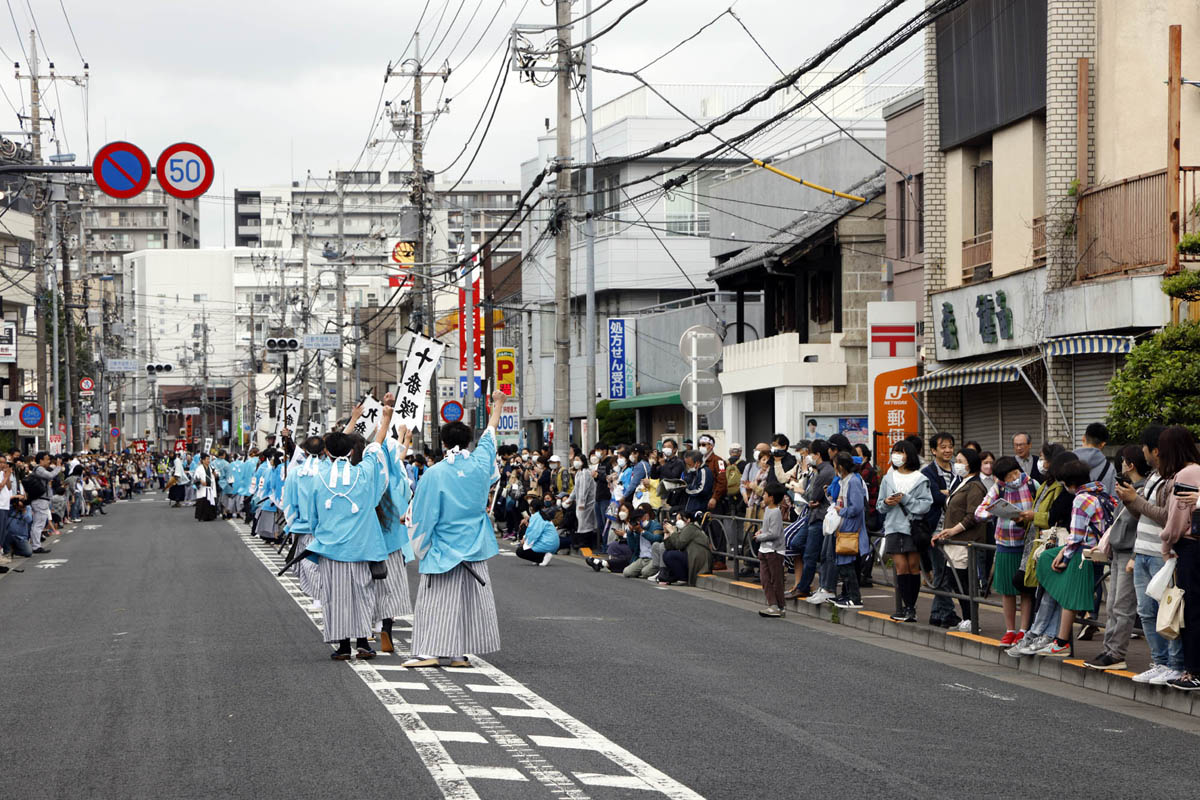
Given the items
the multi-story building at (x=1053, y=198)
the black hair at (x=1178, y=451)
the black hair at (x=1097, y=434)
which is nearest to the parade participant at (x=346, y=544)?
the black hair at (x=1178, y=451)

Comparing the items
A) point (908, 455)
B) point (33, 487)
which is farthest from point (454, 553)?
point (33, 487)

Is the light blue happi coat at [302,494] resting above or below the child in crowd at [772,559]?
above

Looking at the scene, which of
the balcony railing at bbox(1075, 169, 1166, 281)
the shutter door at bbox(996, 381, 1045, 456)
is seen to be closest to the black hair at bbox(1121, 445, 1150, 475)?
the balcony railing at bbox(1075, 169, 1166, 281)

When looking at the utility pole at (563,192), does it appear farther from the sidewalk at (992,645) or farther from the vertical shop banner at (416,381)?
the sidewalk at (992,645)

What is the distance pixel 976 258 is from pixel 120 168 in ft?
46.4

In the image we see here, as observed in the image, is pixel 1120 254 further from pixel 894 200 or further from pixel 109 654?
pixel 109 654

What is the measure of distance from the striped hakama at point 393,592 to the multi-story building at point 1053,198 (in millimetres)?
10080

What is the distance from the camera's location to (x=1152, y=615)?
10859mm

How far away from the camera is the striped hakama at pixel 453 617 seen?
1196cm

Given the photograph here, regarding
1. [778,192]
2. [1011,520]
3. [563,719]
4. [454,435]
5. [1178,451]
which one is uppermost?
[778,192]

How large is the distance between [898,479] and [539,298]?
41.6 m

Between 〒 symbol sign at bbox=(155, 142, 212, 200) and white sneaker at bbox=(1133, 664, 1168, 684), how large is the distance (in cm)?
1191

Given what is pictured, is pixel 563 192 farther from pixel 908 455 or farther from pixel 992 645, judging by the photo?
pixel 992 645

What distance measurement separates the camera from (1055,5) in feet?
71.7
